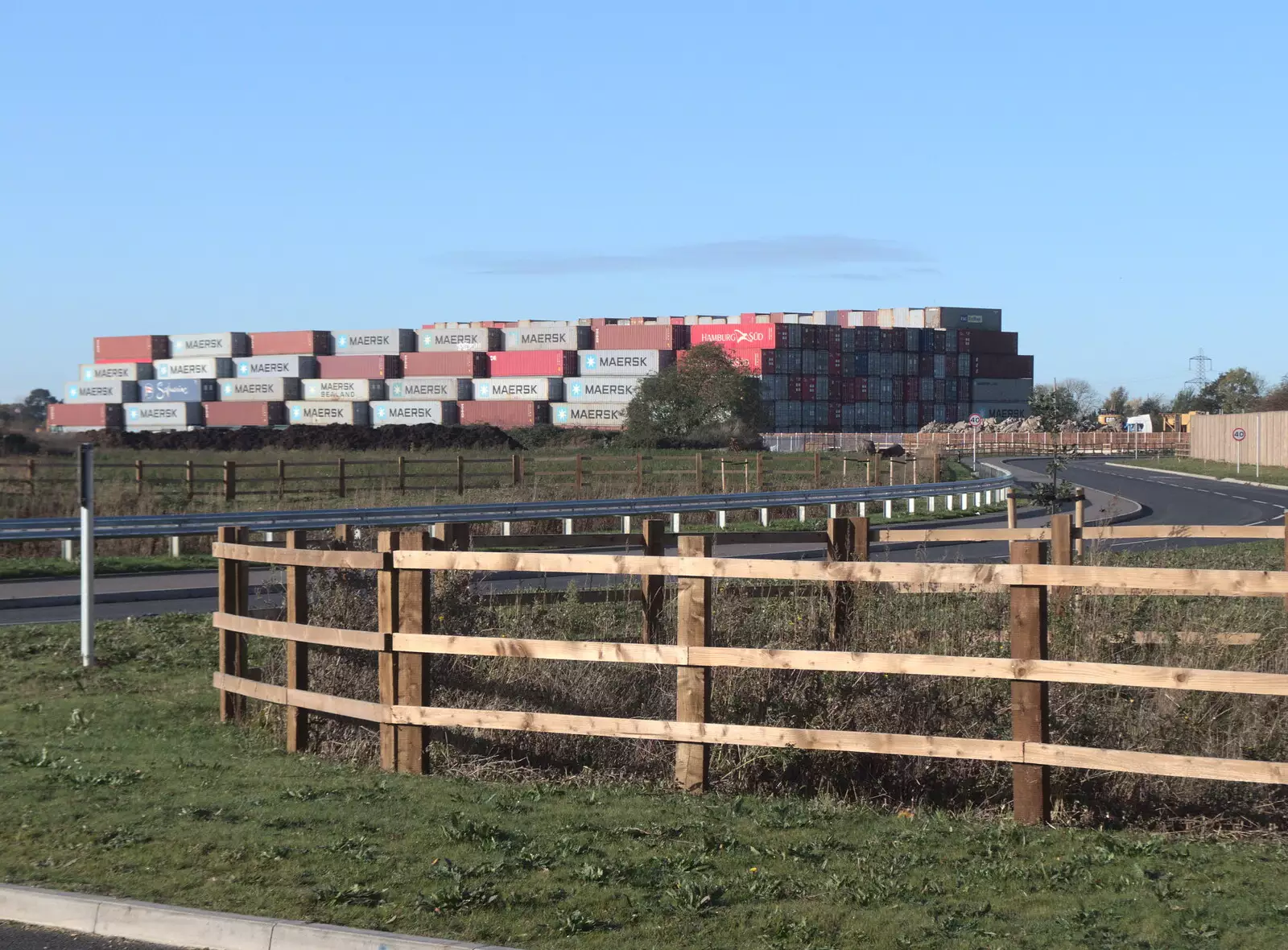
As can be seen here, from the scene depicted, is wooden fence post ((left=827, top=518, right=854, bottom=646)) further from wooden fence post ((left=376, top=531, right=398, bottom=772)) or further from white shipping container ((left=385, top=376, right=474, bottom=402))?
white shipping container ((left=385, top=376, right=474, bottom=402))

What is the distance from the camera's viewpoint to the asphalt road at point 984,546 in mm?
16359

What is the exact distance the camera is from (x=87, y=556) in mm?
11250

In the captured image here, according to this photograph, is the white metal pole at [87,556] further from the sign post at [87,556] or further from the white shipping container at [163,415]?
the white shipping container at [163,415]

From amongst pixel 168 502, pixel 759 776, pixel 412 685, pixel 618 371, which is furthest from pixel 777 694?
pixel 618 371

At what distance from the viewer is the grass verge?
818 inches

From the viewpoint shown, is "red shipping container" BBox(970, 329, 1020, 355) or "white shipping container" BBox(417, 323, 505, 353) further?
"red shipping container" BBox(970, 329, 1020, 355)

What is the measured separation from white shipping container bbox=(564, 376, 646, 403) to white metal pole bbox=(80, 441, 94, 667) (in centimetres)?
9252

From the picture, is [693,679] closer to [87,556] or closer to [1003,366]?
[87,556]

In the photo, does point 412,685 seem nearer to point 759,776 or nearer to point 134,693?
point 759,776

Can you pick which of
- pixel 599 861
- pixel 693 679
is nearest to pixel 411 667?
pixel 693 679

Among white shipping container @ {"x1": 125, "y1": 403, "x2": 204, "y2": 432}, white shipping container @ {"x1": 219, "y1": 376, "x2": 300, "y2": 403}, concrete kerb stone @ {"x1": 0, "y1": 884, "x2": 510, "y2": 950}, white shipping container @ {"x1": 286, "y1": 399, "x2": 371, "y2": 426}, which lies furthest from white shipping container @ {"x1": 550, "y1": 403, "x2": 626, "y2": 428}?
concrete kerb stone @ {"x1": 0, "y1": 884, "x2": 510, "y2": 950}

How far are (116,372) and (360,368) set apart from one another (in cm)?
2365

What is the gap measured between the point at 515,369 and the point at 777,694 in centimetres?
10582

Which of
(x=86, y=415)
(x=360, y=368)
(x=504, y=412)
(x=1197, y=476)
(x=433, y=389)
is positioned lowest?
(x=1197, y=476)
